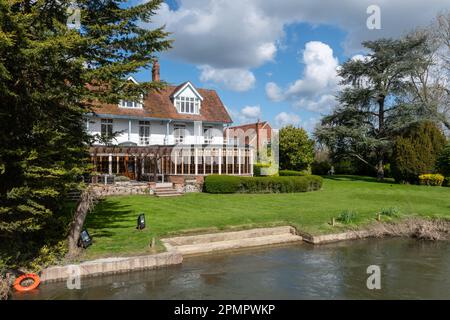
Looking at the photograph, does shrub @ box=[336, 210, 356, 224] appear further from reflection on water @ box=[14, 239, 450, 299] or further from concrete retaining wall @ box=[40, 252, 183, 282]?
concrete retaining wall @ box=[40, 252, 183, 282]

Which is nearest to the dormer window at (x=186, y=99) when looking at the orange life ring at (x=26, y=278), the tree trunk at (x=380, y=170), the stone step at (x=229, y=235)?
the tree trunk at (x=380, y=170)

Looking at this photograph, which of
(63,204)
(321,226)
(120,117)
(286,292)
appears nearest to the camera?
(286,292)

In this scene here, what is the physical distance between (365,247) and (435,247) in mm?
2846

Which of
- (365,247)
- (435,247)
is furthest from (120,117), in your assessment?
(435,247)

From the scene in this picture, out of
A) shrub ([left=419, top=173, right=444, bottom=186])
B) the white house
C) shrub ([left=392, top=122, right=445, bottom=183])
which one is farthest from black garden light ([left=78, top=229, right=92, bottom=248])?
shrub ([left=419, top=173, right=444, bottom=186])

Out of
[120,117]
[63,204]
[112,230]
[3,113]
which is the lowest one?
[112,230]

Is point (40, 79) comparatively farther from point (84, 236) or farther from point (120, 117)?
point (120, 117)

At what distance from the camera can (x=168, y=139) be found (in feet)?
109

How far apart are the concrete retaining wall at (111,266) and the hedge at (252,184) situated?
1400 cm

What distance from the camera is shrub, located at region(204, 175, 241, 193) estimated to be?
1032 inches

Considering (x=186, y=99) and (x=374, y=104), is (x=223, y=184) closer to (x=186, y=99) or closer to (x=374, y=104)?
(x=186, y=99)
